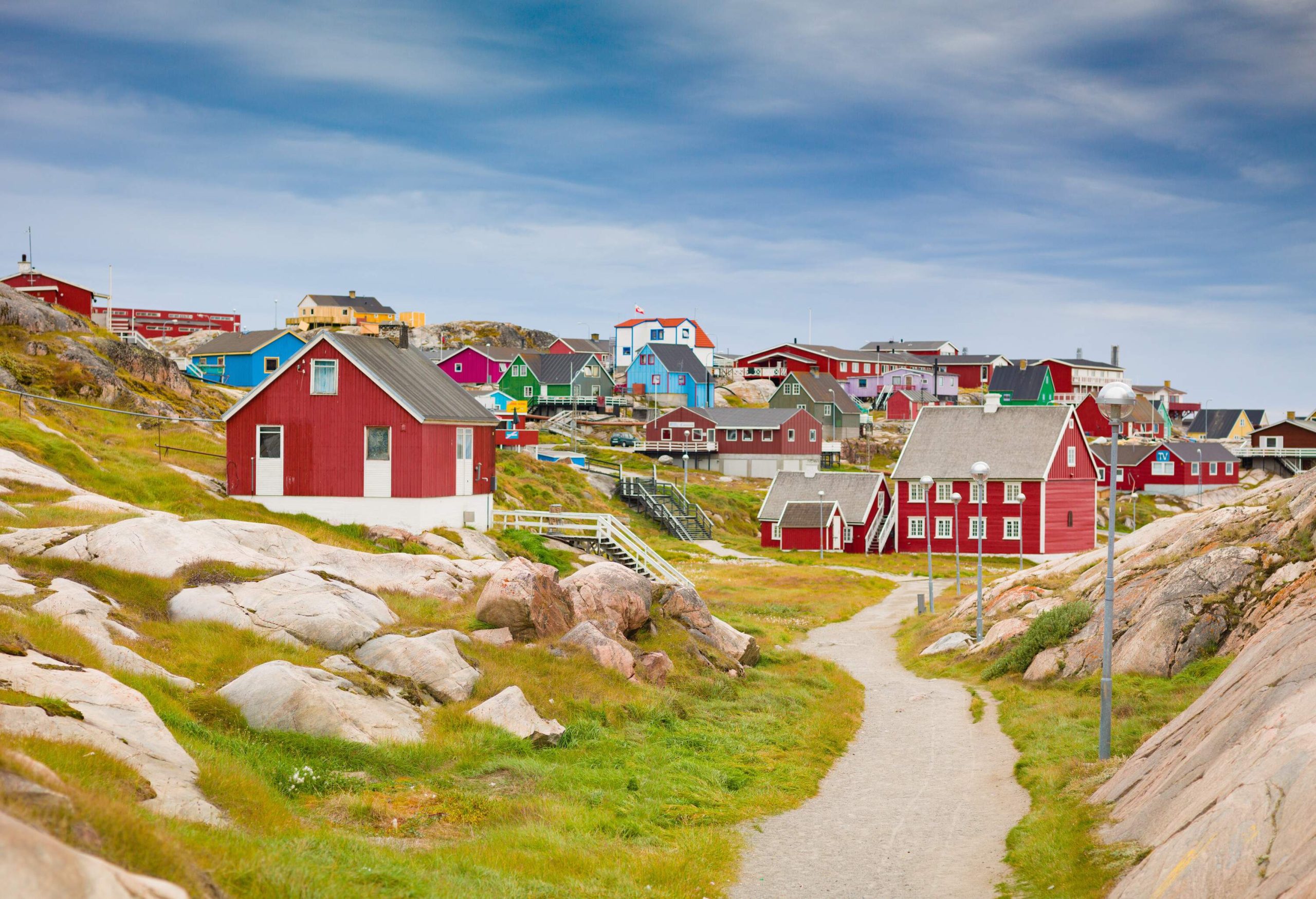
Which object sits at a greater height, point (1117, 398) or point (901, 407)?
point (901, 407)

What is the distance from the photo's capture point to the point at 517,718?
58.0 feet

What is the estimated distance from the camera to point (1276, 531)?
2322 centimetres

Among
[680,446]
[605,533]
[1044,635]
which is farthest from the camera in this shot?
[680,446]

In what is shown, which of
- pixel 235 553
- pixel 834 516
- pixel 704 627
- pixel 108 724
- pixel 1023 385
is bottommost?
pixel 704 627

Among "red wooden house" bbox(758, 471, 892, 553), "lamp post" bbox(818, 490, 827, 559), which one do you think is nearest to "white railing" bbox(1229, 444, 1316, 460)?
"red wooden house" bbox(758, 471, 892, 553)

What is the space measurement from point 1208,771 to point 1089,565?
76.9 ft

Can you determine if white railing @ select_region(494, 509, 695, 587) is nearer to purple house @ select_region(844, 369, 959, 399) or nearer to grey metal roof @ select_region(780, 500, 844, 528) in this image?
grey metal roof @ select_region(780, 500, 844, 528)

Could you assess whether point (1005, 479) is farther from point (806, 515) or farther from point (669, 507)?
point (669, 507)

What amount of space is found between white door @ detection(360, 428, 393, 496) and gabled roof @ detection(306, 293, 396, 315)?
106m

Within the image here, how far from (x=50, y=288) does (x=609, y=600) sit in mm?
68213

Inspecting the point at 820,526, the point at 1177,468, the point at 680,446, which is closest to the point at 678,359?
the point at 680,446

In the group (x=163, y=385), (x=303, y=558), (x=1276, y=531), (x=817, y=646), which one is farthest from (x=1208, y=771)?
(x=163, y=385)

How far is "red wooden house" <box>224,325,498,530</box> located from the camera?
3719 centimetres

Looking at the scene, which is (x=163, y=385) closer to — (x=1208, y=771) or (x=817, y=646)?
(x=817, y=646)
